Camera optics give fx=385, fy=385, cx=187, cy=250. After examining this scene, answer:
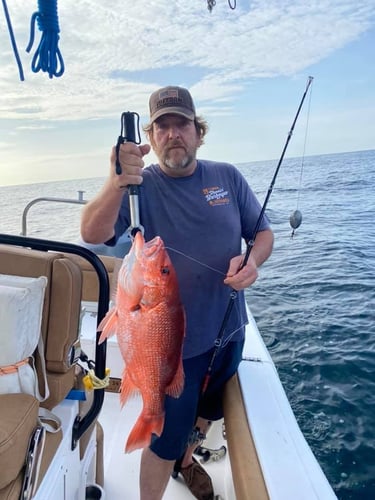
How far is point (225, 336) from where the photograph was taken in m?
1.88

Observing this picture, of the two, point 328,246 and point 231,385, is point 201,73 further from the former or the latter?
point 328,246

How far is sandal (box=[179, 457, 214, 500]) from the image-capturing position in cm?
202

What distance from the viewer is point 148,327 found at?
1.23 m

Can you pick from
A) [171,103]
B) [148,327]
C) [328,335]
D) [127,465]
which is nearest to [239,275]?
[148,327]

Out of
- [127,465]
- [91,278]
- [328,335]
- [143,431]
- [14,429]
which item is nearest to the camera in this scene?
[14,429]

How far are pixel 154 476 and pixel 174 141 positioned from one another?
153cm

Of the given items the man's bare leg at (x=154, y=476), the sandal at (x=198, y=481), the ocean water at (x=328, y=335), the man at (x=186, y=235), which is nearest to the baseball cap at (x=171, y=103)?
the man at (x=186, y=235)

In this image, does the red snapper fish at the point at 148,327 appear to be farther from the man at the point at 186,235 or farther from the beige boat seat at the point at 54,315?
the man at the point at 186,235

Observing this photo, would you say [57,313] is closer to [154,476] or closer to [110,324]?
[110,324]

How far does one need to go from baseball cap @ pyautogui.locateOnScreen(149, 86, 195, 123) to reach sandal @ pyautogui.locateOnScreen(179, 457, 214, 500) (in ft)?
6.04

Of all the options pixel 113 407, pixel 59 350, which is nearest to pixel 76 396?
pixel 59 350

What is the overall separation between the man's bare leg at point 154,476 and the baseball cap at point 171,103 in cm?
155

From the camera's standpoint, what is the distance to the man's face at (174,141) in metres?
1.75

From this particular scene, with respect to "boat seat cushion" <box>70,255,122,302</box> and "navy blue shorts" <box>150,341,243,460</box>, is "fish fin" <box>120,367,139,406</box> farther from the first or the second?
"boat seat cushion" <box>70,255,122,302</box>
